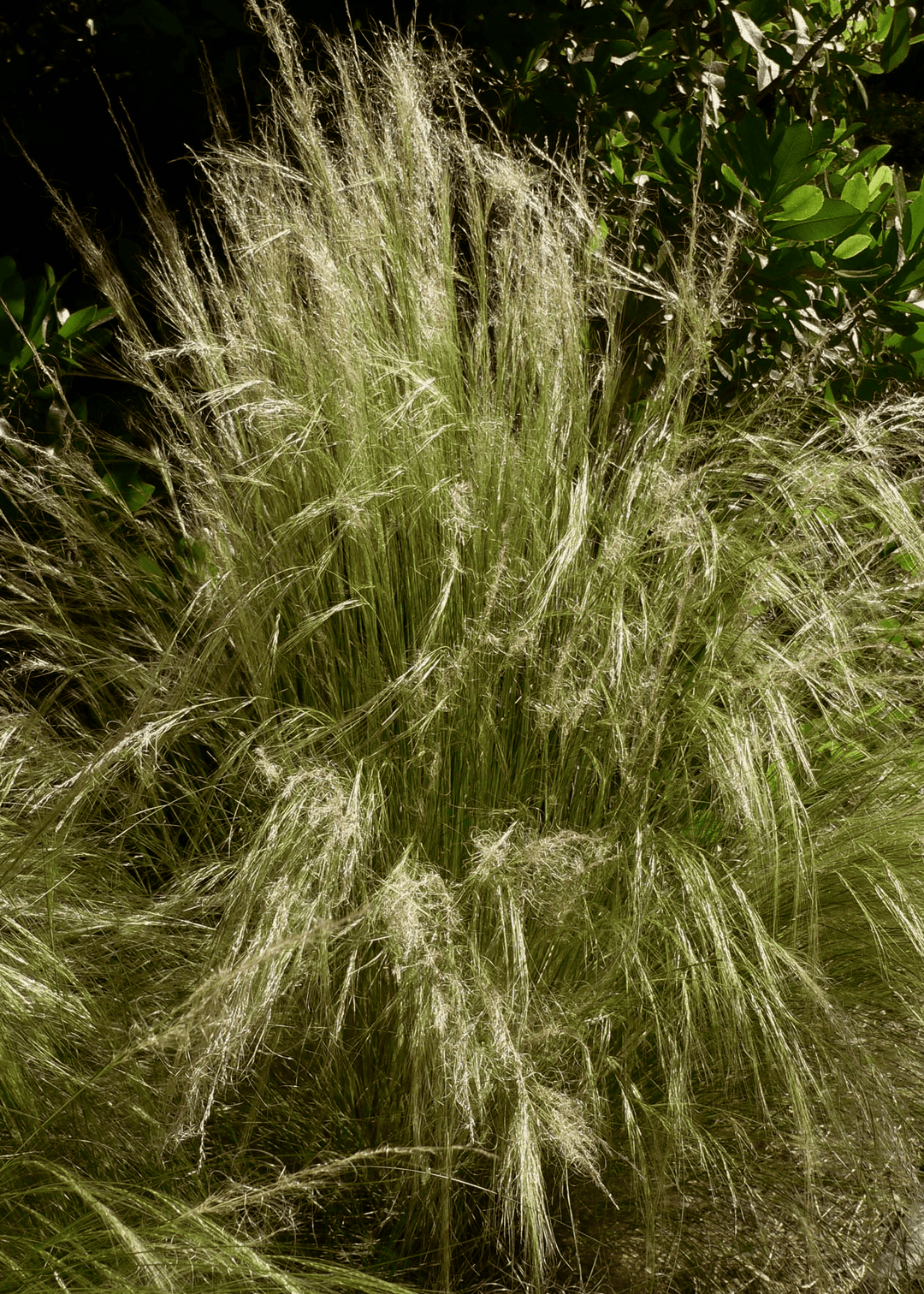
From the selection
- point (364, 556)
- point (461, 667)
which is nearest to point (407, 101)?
point (364, 556)

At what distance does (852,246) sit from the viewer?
212 cm

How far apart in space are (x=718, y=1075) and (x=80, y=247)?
1448 mm

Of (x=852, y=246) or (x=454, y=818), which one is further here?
(x=852, y=246)

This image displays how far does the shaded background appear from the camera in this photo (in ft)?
8.07

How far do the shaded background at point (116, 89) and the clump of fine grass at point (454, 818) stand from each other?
2.44 feet

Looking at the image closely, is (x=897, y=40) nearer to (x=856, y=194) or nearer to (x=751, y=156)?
(x=856, y=194)

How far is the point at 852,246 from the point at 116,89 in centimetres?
155

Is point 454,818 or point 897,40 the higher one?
point 897,40

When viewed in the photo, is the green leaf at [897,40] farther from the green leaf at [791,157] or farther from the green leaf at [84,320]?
the green leaf at [84,320]

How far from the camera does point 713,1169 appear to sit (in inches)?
55.6

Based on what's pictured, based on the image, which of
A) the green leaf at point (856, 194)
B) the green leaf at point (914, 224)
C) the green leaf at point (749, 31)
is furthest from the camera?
the green leaf at point (749, 31)

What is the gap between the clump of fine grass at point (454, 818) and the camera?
133 cm

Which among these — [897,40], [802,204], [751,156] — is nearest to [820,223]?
[802,204]

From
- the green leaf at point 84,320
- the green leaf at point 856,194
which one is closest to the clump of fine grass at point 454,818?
the green leaf at point 84,320
